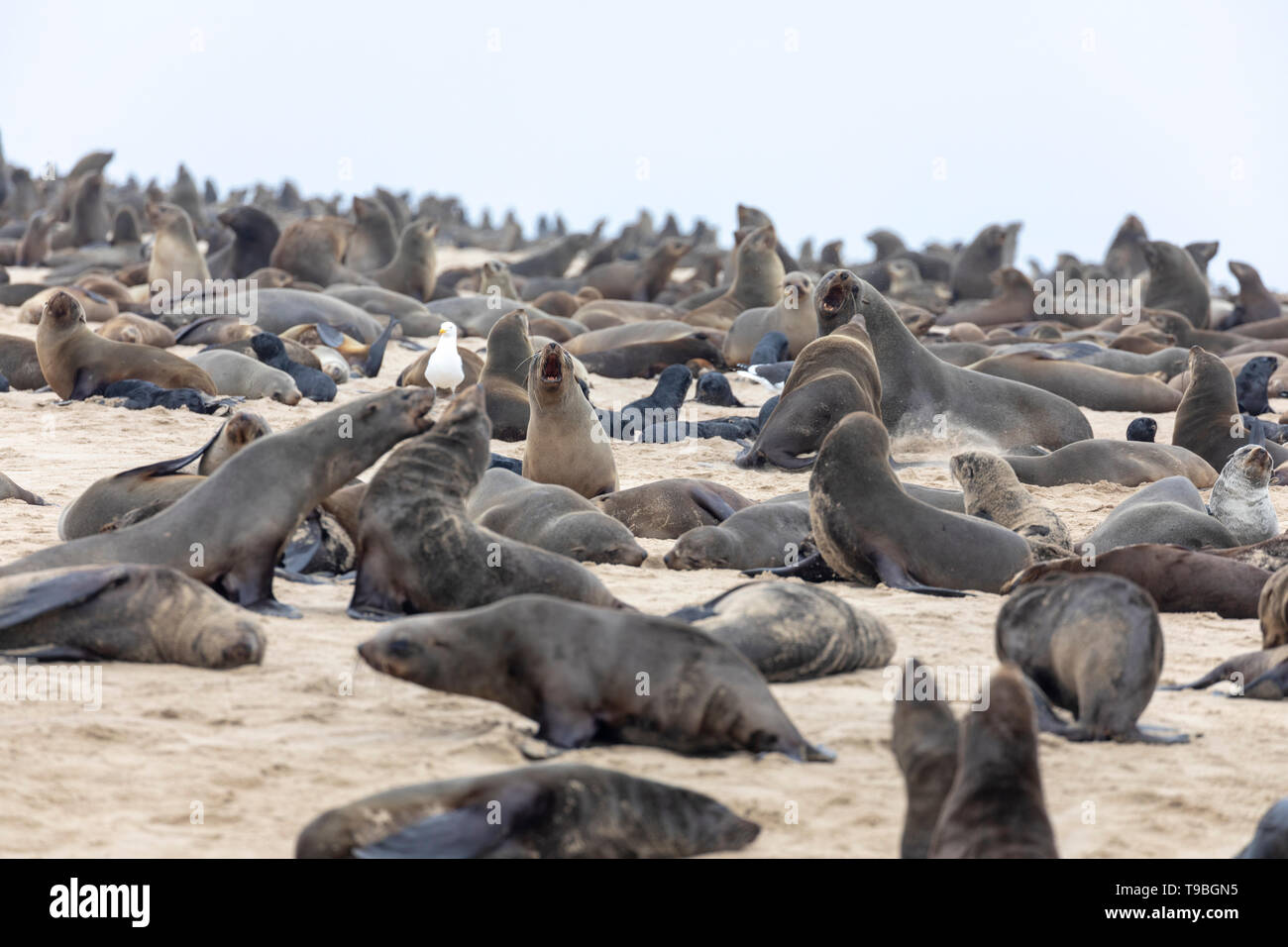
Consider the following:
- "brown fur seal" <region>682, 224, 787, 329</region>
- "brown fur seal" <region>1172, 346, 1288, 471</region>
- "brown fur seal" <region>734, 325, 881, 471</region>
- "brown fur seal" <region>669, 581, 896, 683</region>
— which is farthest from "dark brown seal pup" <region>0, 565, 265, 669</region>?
"brown fur seal" <region>682, 224, 787, 329</region>

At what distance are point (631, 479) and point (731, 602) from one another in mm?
3840

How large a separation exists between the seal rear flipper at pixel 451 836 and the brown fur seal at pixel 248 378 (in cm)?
757

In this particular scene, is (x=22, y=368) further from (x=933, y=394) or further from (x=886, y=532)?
(x=886, y=532)

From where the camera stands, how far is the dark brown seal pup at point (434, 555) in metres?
4.70

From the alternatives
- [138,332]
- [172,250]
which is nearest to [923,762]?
[138,332]

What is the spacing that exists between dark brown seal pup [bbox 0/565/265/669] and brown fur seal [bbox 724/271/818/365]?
8.78 meters

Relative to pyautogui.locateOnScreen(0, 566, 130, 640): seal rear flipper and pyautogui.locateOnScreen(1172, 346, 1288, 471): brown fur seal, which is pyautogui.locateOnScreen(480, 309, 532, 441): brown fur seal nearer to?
pyautogui.locateOnScreen(1172, 346, 1288, 471): brown fur seal

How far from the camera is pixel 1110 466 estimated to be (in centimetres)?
833

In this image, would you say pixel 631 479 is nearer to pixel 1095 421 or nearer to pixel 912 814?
pixel 1095 421

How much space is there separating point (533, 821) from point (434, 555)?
1881mm

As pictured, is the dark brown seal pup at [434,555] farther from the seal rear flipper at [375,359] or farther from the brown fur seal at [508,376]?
the seal rear flipper at [375,359]

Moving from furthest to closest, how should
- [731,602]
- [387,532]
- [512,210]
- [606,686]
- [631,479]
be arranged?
[512,210] → [631,479] → [387,532] → [731,602] → [606,686]
